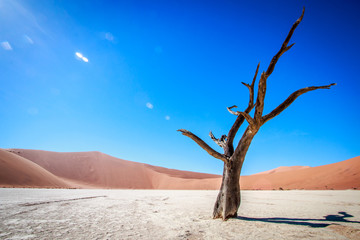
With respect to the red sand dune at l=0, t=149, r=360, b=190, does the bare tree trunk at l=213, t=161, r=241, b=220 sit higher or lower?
lower

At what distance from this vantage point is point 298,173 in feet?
99.8

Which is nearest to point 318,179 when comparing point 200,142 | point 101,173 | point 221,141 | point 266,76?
point 221,141

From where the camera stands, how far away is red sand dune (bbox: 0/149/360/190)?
71.1ft

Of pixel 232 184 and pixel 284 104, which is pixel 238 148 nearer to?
pixel 232 184

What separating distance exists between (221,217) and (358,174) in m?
28.2

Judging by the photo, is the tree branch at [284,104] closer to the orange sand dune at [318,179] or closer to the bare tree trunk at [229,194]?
the bare tree trunk at [229,194]

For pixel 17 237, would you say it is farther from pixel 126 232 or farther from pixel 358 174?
pixel 358 174

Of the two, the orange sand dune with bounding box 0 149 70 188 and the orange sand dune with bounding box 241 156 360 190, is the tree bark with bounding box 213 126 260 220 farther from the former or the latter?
the orange sand dune with bounding box 241 156 360 190

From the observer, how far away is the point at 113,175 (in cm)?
3884

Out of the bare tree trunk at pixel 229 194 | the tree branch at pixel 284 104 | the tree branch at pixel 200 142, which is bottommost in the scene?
the bare tree trunk at pixel 229 194

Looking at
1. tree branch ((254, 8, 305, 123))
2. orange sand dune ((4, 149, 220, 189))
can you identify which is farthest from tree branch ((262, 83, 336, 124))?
orange sand dune ((4, 149, 220, 189))

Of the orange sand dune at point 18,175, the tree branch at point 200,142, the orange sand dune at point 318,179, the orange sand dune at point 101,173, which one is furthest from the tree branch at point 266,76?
the orange sand dune at point 101,173

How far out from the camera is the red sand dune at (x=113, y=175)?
2167 cm

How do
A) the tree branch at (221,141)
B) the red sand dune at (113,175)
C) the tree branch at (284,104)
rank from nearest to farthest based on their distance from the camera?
the tree branch at (284,104) < the tree branch at (221,141) < the red sand dune at (113,175)
